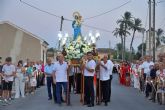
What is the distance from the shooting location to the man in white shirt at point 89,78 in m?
16.4

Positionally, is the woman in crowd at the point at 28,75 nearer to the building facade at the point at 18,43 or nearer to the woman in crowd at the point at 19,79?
the woman in crowd at the point at 19,79

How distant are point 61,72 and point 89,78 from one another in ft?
3.50

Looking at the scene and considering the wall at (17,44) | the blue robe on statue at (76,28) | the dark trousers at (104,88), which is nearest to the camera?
the dark trousers at (104,88)

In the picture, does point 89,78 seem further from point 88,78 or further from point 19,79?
point 19,79

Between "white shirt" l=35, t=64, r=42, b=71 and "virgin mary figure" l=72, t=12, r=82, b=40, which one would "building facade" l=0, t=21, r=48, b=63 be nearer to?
"white shirt" l=35, t=64, r=42, b=71

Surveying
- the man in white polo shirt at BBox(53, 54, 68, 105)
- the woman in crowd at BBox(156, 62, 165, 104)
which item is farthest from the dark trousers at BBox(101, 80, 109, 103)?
the woman in crowd at BBox(156, 62, 165, 104)

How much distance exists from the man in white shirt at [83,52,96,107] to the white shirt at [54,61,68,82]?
2.54 ft

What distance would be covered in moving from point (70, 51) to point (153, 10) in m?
17.3

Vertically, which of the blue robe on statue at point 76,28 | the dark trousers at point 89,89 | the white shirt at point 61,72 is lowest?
the dark trousers at point 89,89

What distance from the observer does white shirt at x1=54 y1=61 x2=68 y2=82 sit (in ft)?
55.4

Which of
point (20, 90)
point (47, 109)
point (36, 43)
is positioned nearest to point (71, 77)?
point (20, 90)

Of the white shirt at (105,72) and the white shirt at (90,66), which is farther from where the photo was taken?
the white shirt at (105,72)

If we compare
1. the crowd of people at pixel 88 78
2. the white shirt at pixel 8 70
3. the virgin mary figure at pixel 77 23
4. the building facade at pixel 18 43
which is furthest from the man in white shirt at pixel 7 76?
the building facade at pixel 18 43

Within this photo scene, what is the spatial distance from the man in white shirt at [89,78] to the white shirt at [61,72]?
78cm
